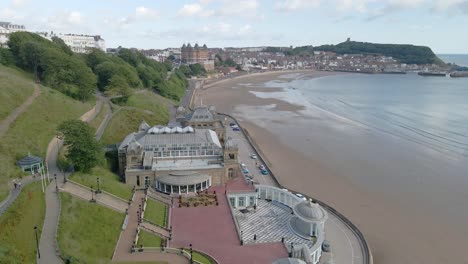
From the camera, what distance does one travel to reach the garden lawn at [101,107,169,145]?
55184 millimetres

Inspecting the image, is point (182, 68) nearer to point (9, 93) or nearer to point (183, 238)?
point (9, 93)

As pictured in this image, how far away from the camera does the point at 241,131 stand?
74.2m

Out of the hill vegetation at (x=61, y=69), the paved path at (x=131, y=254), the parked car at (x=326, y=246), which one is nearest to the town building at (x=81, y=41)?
the hill vegetation at (x=61, y=69)

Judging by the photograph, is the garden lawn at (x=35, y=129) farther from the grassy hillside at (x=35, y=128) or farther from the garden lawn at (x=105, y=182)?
the garden lawn at (x=105, y=182)

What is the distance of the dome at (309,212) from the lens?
31720 millimetres

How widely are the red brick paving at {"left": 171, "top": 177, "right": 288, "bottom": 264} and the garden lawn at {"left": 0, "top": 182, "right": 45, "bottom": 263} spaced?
35.3 ft

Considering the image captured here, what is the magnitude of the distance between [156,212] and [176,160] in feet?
32.2

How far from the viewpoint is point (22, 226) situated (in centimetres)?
2594

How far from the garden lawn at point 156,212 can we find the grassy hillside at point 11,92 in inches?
948

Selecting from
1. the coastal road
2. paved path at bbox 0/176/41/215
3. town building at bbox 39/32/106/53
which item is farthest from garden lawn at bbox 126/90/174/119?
town building at bbox 39/32/106/53

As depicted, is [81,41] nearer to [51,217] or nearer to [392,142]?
[392,142]

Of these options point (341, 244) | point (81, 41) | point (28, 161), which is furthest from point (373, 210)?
point (81, 41)

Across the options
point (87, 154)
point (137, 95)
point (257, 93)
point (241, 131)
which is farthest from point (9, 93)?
point (257, 93)

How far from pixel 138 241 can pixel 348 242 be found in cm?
1896
